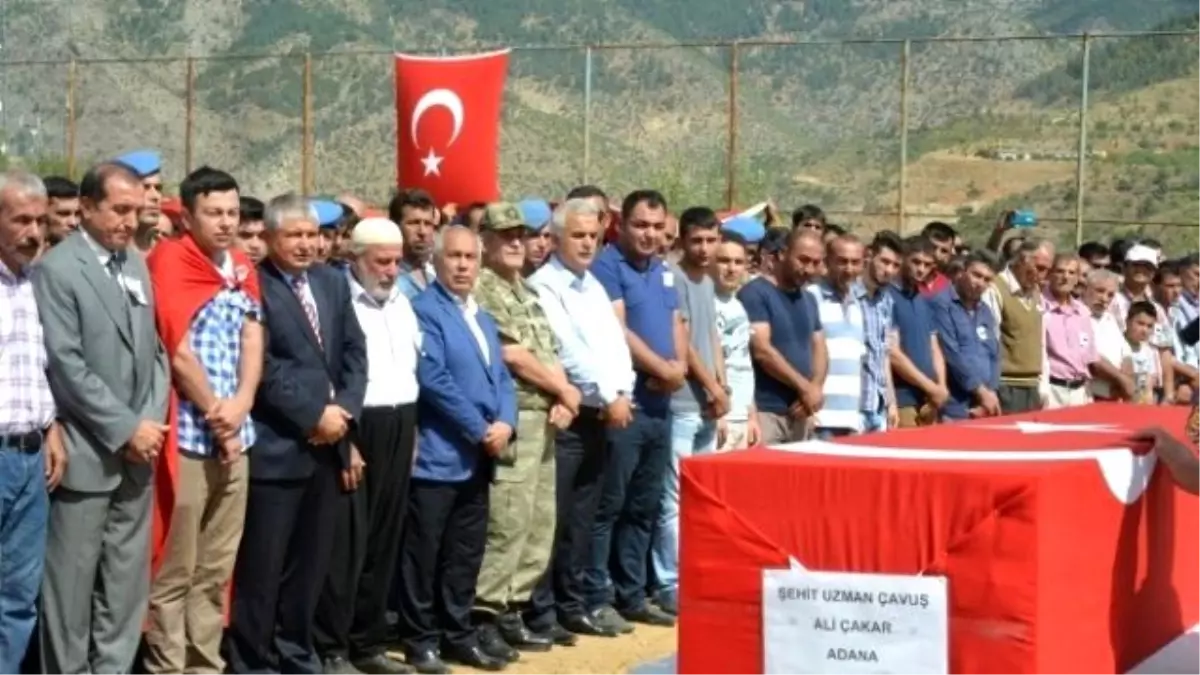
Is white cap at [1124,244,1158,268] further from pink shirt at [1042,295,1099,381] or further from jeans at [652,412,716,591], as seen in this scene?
jeans at [652,412,716,591]

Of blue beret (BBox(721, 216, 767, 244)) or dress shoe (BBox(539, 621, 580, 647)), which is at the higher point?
blue beret (BBox(721, 216, 767, 244))

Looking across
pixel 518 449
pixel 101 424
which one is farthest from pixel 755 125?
pixel 101 424

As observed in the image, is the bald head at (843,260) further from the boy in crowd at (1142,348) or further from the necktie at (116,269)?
the necktie at (116,269)

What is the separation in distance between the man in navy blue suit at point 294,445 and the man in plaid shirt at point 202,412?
0.14 metres

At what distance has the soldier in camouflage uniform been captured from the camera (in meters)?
9.35

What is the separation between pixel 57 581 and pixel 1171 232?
28430mm

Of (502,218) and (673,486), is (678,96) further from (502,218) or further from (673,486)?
(502,218)

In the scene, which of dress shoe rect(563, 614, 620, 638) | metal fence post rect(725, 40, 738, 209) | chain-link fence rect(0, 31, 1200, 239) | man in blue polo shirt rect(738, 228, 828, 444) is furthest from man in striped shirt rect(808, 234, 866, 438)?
chain-link fence rect(0, 31, 1200, 239)

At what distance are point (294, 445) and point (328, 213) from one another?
5.34 ft

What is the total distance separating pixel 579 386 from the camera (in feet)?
31.9

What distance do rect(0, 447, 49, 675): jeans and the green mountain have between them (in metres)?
15.4

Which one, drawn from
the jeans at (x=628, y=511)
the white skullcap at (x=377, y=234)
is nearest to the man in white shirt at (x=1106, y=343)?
the jeans at (x=628, y=511)

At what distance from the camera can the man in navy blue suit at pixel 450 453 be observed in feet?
29.3

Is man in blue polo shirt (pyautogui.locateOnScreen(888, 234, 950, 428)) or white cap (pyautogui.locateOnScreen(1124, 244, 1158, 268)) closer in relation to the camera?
man in blue polo shirt (pyautogui.locateOnScreen(888, 234, 950, 428))
